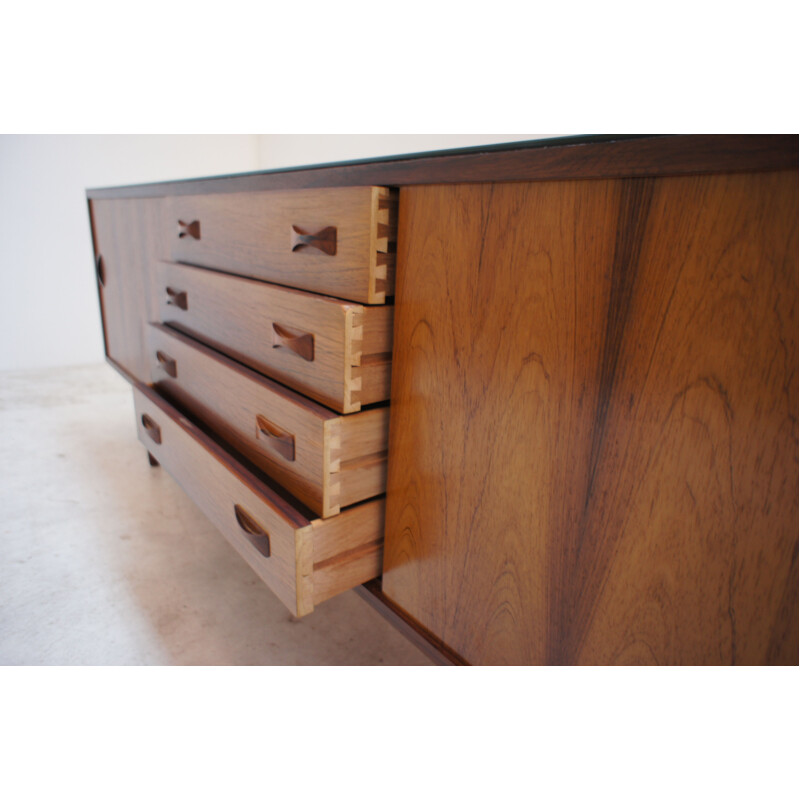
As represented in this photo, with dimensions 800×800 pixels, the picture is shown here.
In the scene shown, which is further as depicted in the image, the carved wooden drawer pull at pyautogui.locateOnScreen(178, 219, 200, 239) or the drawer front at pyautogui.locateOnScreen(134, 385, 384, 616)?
the carved wooden drawer pull at pyautogui.locateOnScreen(178, 219, 200, 239)

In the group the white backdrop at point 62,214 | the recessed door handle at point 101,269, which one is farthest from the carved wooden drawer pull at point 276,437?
the white backdrop at point 62,214

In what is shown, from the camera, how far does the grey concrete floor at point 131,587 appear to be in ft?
2.68

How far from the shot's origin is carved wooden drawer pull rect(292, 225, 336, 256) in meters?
0.64

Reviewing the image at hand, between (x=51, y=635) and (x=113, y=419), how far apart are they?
100 cm

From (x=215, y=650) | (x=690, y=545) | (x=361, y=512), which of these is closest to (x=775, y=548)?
(x=690, y=545)

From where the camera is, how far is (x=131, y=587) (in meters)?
0.95

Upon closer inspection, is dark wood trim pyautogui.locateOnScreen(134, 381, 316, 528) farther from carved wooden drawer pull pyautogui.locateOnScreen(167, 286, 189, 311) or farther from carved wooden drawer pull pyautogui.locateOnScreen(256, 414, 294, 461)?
carved wooden drawer pull pyautogui.locateOnScreen(167, 286, 189, 311)

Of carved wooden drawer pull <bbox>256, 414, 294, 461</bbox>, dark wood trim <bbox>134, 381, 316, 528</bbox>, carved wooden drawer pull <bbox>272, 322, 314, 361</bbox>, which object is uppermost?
carved wooden drawer pull <bbox>272, 322, 314, 361</bbox>

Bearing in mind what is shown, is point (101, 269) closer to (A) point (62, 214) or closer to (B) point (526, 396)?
(A) point (62, 214)

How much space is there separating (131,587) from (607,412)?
865 millimetres

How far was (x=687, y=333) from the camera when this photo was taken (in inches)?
Answer: 15.6

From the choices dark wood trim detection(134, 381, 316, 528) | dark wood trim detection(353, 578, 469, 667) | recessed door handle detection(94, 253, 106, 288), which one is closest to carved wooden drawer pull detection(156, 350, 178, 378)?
dark wood trim detection(134, 381, 316, 528)

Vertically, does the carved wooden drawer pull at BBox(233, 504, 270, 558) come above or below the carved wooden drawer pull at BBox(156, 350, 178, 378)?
below

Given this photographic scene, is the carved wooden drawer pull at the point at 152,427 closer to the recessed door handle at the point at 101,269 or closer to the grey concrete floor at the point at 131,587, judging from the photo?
the grey concrete floor at the point at 131,587
